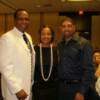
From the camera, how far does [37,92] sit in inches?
116

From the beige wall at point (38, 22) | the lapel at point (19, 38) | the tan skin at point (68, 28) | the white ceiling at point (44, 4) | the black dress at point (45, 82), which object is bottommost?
the black dress at point (45, 82)

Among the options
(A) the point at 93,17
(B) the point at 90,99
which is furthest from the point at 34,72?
(A) the point at 93,17

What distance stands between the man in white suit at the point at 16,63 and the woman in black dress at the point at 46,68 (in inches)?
8.4

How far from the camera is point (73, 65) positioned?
2781mm

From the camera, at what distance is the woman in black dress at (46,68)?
2883mm

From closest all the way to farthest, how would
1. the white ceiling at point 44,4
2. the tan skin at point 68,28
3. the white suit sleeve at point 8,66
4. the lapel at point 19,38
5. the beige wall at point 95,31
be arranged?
the white suit sleeve at point 8,66 < the lapel at point 19,38 < the tan skin at point 68,28 < the white ceiling at point 44,4 < the beige wall at point 95,31

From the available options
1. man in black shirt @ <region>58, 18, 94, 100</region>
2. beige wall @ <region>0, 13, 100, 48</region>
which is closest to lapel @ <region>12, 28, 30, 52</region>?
man in black shirt @ <region>58, 18, 94, 100</region>

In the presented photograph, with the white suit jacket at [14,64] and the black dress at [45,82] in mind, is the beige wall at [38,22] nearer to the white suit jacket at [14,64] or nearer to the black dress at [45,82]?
the black dress at [45,82]

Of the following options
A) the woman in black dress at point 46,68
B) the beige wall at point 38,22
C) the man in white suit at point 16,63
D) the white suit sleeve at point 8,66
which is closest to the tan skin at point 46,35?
the woman in black dress at point 46,68

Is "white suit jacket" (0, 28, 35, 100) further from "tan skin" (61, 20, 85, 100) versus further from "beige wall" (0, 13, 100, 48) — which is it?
"beige wall" (0, 13, 100, 48)

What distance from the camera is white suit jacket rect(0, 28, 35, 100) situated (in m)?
2.47

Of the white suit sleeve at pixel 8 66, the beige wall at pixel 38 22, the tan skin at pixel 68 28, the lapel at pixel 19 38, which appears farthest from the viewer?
the beige wall at pixel 38 22

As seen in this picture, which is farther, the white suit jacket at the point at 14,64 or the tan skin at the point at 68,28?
the tan skin at the point at 68,28

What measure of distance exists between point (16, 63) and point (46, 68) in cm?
47
